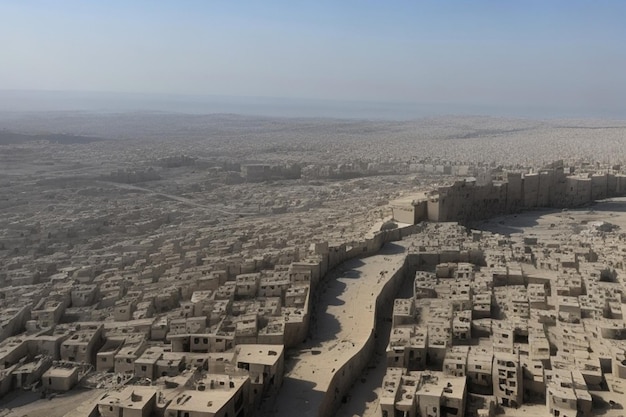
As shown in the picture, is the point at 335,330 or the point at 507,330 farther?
the point at 335,330

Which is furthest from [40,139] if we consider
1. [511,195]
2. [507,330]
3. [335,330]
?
[507,330]

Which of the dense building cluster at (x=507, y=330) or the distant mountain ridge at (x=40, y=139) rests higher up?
the distant mountain ridge at (x=40, y=139)

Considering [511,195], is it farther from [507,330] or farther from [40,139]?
[40,139]

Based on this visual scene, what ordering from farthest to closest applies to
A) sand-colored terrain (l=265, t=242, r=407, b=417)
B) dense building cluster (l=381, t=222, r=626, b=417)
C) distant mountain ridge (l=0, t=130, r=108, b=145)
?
distant mountain ridge (l=0, t=130, r=108, b=145) → sand-colored terrain (l=265, t=242, r=407, b=417) → dense building cluster (l=381, t=222, r=626, b=417)

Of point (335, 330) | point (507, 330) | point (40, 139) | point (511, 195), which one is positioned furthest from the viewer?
point (40, 139)

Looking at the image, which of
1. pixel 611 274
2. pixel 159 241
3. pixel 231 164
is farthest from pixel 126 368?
pixel 231 164

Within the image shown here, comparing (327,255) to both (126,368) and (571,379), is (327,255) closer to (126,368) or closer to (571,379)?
(126,368)

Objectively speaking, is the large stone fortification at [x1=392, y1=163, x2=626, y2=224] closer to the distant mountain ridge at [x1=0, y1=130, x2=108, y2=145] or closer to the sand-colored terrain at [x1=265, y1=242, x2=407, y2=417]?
the sand-colored terrain at [x1=265, y1=242, x2=407, y2=417]

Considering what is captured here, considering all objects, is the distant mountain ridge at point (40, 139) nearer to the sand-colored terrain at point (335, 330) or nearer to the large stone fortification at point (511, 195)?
the large stone fortification at point (511, 195)

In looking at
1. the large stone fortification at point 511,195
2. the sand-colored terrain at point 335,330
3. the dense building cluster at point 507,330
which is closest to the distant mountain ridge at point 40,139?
the large stone fortification at point 511,195

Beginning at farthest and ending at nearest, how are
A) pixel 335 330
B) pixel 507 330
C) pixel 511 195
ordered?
1. pixel 511 195
2. pixel 335 330
3. pixel 507 330

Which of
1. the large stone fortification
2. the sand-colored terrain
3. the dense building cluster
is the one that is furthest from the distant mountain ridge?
the dense building cluster
